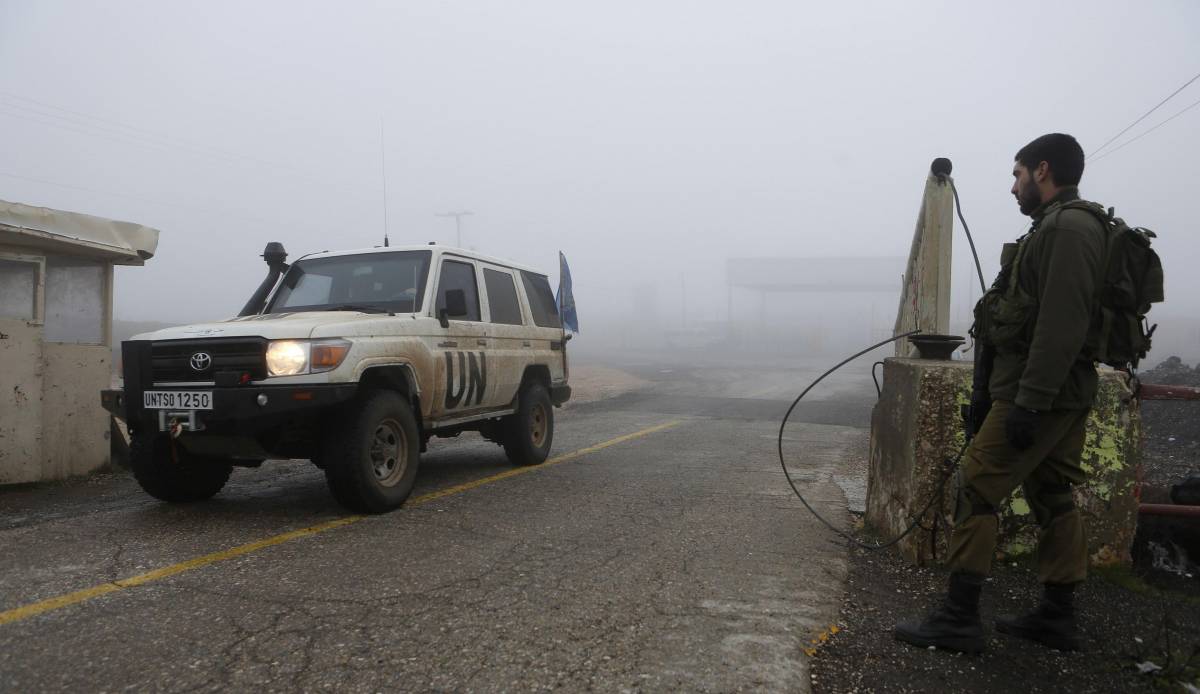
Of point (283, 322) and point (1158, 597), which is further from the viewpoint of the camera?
point (283, 322)

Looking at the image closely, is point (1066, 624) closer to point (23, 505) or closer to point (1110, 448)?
point (1110, 448)

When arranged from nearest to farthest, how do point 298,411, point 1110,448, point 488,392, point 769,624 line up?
point 769,624 < point 1110,448 < point 298,411 < point 488,392

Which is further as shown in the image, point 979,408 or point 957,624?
point 979,408

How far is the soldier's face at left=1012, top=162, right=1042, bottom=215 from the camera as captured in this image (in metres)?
3.13

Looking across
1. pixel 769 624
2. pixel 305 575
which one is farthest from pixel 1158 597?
pixel 305 575

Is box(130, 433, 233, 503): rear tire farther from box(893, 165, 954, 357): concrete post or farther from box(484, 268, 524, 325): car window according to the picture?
box(893, 165, 954, 357): concrete post

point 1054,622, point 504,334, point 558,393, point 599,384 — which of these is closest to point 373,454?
point 504,334

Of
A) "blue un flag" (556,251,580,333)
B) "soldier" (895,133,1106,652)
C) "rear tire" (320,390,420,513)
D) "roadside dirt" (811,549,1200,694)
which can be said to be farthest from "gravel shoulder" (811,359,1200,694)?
"blue un flag" (556,251,580,333)

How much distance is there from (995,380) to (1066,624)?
3.28 feet

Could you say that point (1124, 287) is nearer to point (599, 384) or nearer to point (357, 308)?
point (357, 308)

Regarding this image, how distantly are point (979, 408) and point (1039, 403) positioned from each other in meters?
0.52

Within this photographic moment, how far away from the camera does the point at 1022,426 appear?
9.25 feet

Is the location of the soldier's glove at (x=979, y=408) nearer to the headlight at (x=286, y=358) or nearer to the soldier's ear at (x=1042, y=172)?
the soldier's ear at (x=1042, y=172)

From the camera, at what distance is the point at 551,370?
7637 mm
